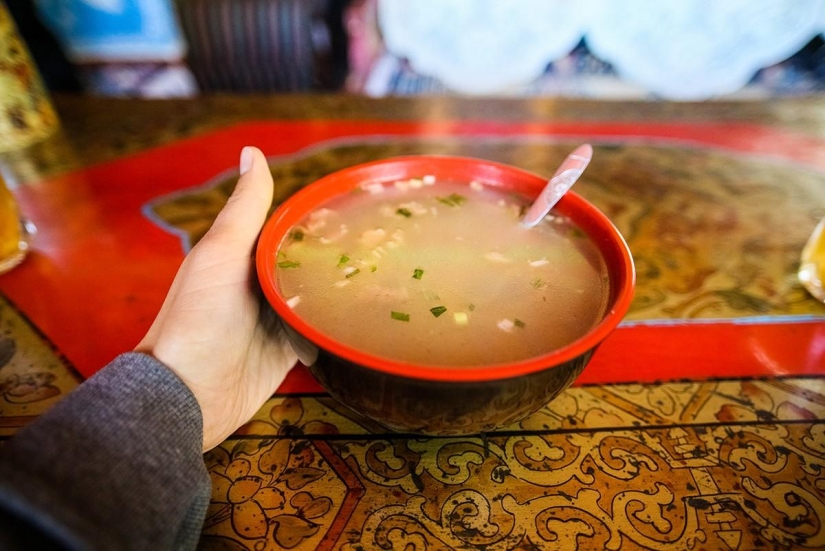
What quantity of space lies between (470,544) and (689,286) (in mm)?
1067

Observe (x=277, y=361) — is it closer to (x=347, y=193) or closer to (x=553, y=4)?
(x=347, y=193)

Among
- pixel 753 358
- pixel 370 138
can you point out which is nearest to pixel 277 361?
pixel 753 358

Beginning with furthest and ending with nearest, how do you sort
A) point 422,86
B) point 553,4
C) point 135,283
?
point 422,86 → point 553,4 → point 135,283

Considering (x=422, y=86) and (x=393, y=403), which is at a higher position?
(x=393, y=403)

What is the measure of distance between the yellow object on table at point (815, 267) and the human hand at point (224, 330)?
1.52 meters

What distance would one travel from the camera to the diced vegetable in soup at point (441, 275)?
0.95 metres

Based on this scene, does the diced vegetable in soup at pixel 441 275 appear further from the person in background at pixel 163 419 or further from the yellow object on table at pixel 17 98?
the yellow object on table at pixel 17 98

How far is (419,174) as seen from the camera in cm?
140

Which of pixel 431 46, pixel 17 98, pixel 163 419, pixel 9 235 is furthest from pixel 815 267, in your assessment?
pixel 431 46

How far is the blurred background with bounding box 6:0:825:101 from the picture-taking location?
3.87 metres

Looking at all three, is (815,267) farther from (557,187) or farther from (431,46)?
(431,46)

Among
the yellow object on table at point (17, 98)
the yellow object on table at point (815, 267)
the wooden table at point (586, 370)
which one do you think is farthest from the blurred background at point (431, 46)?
the yellow object on table at point (815, 267)

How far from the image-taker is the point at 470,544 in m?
0.90

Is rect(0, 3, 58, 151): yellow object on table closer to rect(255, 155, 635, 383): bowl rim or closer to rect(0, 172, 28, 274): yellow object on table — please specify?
rect(0, 172, 28, 274): yellow object on table
